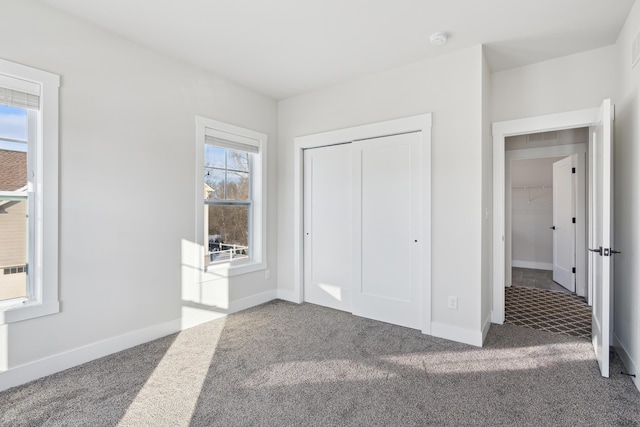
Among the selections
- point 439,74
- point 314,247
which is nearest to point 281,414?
point 314,247

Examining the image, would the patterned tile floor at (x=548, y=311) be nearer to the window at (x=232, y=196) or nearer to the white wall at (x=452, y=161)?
the white wall at (x=452, y=161)

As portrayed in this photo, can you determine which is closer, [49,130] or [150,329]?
[49,130]

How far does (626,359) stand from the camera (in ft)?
7.95

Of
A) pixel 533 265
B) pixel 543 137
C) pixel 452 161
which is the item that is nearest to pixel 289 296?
pixel 452 161

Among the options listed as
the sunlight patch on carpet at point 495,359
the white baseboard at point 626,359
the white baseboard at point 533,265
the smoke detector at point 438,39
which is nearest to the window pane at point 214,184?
the sunlight patch on carpet at point 495,359

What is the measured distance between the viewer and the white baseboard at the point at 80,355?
216 cm

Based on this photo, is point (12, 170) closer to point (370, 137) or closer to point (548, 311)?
point (370, 137)

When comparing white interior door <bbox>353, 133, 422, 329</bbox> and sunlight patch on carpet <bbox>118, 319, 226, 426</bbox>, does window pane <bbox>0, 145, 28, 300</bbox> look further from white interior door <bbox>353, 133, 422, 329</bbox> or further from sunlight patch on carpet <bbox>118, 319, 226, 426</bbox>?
white interior door <bbox>353, 133, 422, 329</bbox>

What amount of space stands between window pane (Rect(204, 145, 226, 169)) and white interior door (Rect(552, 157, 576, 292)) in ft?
16.6

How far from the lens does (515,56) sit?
3047 millimetres

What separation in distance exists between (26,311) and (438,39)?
3.85 meters

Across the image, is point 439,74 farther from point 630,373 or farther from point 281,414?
point 281,414

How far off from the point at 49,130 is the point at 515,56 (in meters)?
4.07

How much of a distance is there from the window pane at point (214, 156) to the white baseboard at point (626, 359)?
13.2 ft
